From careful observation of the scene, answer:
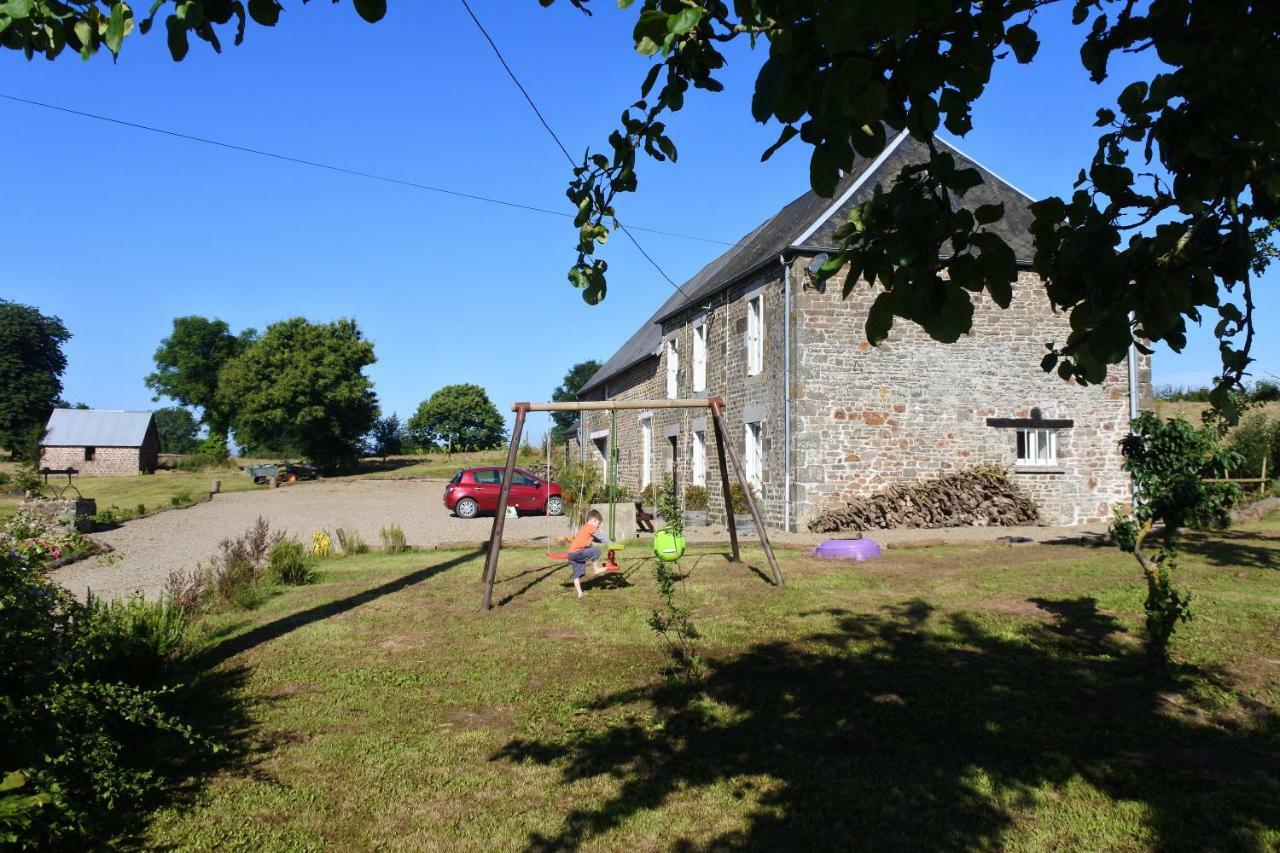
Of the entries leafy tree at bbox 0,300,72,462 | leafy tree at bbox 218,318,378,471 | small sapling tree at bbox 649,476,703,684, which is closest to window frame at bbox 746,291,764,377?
small sapling tree at bbox 649,476,703,684

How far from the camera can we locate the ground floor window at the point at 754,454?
1725 centimetres

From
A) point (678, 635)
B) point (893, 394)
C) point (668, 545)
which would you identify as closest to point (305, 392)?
point (893, 394)

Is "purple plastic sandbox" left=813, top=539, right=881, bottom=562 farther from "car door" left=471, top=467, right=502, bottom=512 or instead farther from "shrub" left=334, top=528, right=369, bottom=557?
"car door" left=471, top=467, right=502, bottom=512

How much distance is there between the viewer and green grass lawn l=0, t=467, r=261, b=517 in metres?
29.5

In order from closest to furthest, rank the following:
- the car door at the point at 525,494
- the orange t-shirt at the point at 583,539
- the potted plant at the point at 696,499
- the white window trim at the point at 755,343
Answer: the orange t-shirt at the point at 583,539
the white window trim at the point at 755,343
the potted plant at the point at 696,499
the car door at the point at 525,494

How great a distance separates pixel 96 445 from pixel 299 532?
45098 mm

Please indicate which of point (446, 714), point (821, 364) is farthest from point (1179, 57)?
point (821, 364)

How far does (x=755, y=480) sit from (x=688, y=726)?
12.6 m

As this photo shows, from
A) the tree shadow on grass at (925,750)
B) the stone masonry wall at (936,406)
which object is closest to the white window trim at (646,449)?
the stone masonry wall at (936,406)

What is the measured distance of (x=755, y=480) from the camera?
1748 centimetres

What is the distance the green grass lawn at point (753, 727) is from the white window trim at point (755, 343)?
880 cm

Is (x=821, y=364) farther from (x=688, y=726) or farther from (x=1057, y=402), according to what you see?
(x=688, y=726)

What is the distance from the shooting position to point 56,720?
12.1 ft

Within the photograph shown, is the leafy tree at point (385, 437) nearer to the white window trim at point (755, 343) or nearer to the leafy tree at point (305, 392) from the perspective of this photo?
the leafy tree at point (305, 392)
